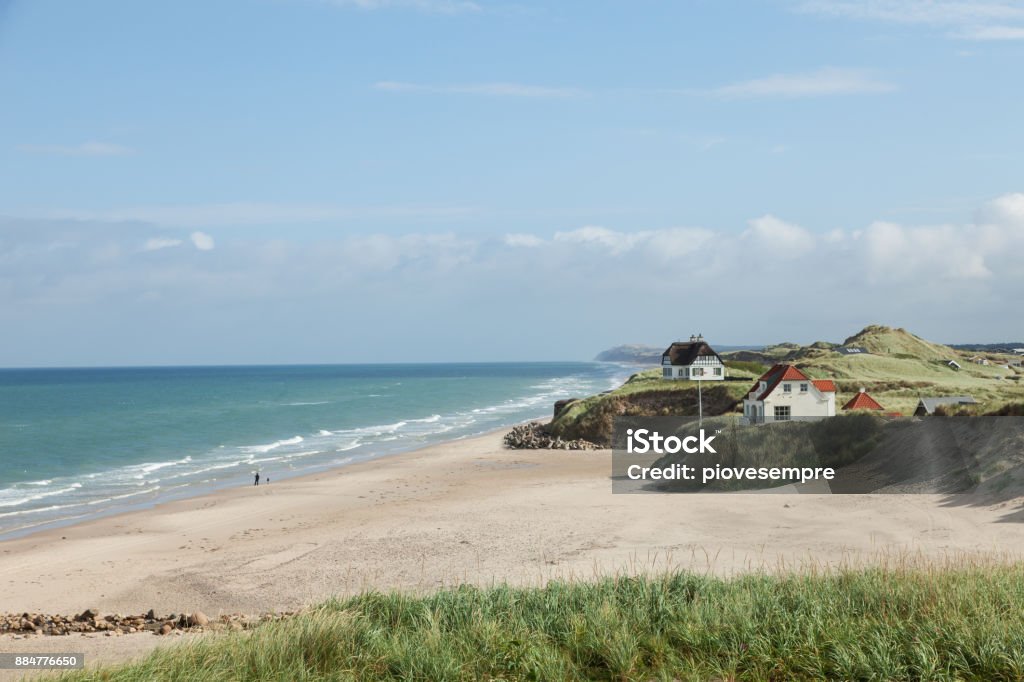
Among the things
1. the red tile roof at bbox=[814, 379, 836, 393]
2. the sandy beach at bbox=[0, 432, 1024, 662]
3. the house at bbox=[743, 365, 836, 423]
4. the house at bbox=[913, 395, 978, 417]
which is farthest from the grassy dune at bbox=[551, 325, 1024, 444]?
the sandy beach at bbox=[0, 432, 1024, 662]

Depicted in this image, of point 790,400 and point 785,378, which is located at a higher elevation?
point 785,378

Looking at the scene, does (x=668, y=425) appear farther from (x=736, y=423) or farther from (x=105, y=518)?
(x=105, y=518)

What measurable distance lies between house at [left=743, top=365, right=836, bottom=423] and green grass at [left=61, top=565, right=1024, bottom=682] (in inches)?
757

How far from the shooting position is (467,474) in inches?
1592

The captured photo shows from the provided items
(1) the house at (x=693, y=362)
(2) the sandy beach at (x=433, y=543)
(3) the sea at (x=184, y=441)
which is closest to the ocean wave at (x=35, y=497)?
(3) the sea at (x=184, y=441)

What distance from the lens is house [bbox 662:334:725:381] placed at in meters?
57.1

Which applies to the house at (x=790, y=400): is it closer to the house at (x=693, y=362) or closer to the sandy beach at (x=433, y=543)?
the sandy beach at (x=433, y=543)

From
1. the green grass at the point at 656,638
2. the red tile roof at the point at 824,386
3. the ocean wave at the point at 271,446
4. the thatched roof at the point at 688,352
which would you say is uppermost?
the thatched roof at the point at 688,352

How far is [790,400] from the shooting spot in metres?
30.8

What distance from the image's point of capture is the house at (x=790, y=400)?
3062cm

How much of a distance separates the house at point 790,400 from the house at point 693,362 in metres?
22.8

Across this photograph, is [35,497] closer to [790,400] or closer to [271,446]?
[271,446]

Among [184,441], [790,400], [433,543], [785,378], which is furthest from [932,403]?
[184,441]

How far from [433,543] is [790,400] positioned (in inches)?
590
